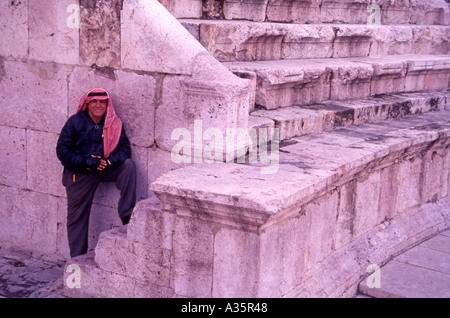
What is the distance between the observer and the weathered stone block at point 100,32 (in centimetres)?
505

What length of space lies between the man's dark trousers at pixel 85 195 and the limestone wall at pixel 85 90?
Result: 0.53 ft

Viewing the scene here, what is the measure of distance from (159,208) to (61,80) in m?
1.97

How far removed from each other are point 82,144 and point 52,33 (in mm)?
1085

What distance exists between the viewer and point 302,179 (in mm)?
3973

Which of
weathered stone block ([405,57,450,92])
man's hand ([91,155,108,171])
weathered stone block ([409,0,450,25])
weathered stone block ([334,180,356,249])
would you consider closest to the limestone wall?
man's hand ([91,155,108,171])

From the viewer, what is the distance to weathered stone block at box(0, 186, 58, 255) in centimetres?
580

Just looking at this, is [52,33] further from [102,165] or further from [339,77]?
[339,77]

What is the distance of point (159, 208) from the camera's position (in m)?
4.14

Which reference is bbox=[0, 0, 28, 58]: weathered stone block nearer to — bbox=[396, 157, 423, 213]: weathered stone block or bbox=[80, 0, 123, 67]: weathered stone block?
bbox=[80, 0, 123, 67]: weathered stone block

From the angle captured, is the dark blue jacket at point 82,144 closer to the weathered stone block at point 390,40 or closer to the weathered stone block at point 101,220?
the weathered stone block at point 101,220

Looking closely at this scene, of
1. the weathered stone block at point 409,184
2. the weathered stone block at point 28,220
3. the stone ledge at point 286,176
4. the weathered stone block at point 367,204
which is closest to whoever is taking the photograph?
the stone ledge at point 286,176

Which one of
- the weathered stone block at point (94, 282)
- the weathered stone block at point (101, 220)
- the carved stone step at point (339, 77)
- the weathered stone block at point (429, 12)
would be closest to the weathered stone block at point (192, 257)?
the weathered stone block at point (94, 282)

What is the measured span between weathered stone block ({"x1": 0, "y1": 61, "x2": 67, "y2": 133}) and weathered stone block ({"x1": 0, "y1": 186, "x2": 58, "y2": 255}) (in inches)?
26.9

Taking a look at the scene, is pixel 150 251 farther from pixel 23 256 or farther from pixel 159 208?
pixel 23 256
